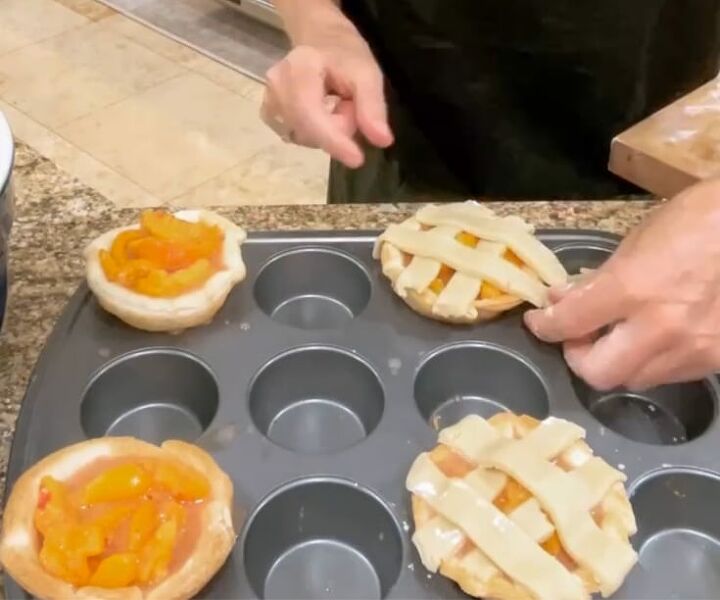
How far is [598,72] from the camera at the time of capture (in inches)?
51.6

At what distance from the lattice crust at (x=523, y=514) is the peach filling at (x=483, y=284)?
0.58 ft

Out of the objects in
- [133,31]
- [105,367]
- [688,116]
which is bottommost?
[133,31]

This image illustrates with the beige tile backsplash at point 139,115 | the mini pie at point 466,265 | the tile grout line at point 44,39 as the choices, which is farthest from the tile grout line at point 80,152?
the mini pie at point 466,265

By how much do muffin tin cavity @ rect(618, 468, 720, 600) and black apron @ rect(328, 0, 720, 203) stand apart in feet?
1.93

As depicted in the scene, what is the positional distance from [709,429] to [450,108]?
0.61 m

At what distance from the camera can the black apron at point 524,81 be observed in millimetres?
1286

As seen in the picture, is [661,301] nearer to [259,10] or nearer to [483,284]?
[483,284]

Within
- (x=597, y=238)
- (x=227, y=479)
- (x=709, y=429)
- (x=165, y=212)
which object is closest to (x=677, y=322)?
(x=709, y=429)

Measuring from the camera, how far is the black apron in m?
1.29

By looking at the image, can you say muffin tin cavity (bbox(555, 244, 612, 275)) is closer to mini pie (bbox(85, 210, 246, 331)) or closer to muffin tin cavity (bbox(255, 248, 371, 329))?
muffin tin cavity (bbox(255, 248, 371, 329))

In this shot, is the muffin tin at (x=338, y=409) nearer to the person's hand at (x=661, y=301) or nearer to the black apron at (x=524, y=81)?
the person's hand at (x=661, y=301)

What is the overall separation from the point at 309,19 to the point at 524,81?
304mm

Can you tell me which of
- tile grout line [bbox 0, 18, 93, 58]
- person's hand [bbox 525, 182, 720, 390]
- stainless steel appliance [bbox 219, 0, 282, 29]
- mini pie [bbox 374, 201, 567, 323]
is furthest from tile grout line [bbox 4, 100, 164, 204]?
person's hand [bbox 525, 182, 720, 390]

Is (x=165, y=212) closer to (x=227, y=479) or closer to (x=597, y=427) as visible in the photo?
(x=227, y=479)
